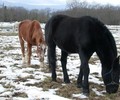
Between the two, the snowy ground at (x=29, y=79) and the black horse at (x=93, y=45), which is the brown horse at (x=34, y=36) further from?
the black horse at (x=93, y=45)

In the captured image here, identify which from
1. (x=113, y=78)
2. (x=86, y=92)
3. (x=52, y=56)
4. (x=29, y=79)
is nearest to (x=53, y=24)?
(x=52, y=56)

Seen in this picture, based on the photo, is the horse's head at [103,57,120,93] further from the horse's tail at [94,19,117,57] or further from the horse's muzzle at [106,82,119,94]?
the horse's tail at [94,19,117,57]

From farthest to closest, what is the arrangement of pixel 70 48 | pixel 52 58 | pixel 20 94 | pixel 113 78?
pixel 52 58 → pixel 70 48 → pixel 20 94 → pixel 113 78

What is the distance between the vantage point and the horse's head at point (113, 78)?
646 centimetres

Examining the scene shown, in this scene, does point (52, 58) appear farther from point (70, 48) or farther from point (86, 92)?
point (86, 92)

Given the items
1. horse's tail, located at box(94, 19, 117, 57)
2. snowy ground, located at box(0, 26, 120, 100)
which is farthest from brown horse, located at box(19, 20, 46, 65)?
horse's tail, located at box(94, 19, 117, 57)

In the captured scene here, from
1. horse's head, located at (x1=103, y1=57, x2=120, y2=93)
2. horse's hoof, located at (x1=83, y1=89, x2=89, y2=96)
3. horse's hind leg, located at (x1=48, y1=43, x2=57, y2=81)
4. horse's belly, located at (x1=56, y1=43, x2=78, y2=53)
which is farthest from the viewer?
horse's hind leg, located at (x1=48, y1=43, x2=57, y2=81)

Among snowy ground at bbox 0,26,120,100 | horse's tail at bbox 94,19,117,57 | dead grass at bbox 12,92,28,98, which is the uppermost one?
horse's tail at bbox 94,19,117,57

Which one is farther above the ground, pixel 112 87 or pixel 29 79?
pixel 112 87

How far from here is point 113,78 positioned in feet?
21.3

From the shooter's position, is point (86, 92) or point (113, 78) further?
point (86, 92)

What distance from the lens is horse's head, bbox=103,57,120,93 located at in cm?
646

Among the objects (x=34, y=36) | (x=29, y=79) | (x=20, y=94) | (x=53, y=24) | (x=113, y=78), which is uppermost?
(x=53, y=24)

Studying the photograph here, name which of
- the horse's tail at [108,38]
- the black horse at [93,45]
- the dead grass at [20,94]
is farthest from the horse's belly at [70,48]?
the dead grass at [20,94]
